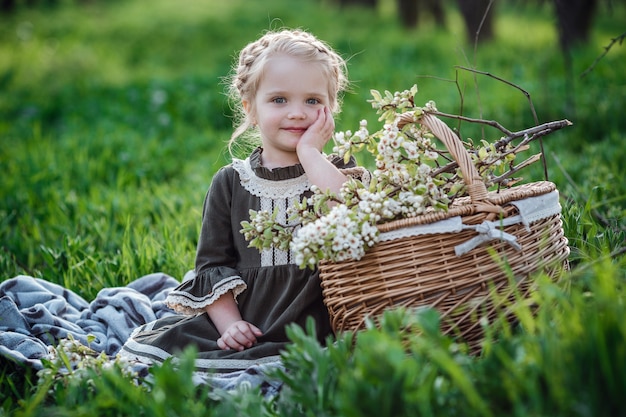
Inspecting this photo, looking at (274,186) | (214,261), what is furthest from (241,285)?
(274,186)

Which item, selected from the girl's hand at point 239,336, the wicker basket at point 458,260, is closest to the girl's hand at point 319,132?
the wicker basket at point 458,260

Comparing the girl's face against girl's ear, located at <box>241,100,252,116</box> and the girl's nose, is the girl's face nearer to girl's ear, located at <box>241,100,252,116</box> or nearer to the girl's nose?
the girl's nose

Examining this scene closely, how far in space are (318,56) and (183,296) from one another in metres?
1.08

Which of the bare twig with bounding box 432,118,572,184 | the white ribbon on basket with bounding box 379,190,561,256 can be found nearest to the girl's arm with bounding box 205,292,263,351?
the white ribbon on basket with bounding box 379,190,561,256

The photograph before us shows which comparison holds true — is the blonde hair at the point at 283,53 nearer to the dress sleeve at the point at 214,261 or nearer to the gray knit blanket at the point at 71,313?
the dress sleeve at the point at 214,261

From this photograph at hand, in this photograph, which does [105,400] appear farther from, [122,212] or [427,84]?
[427,84]

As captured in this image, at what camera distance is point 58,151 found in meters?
6.05

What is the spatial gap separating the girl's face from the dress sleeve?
0.30m

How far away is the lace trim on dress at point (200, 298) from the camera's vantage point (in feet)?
8.57

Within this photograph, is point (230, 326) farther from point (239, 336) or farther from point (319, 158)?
point (319, 158)

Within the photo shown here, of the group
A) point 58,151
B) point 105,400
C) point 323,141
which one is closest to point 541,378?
point 105,400

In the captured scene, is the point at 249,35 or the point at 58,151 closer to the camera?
the point at 58,151

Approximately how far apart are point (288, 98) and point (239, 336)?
93 centimetres

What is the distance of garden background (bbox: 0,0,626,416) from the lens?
5.12 feet
